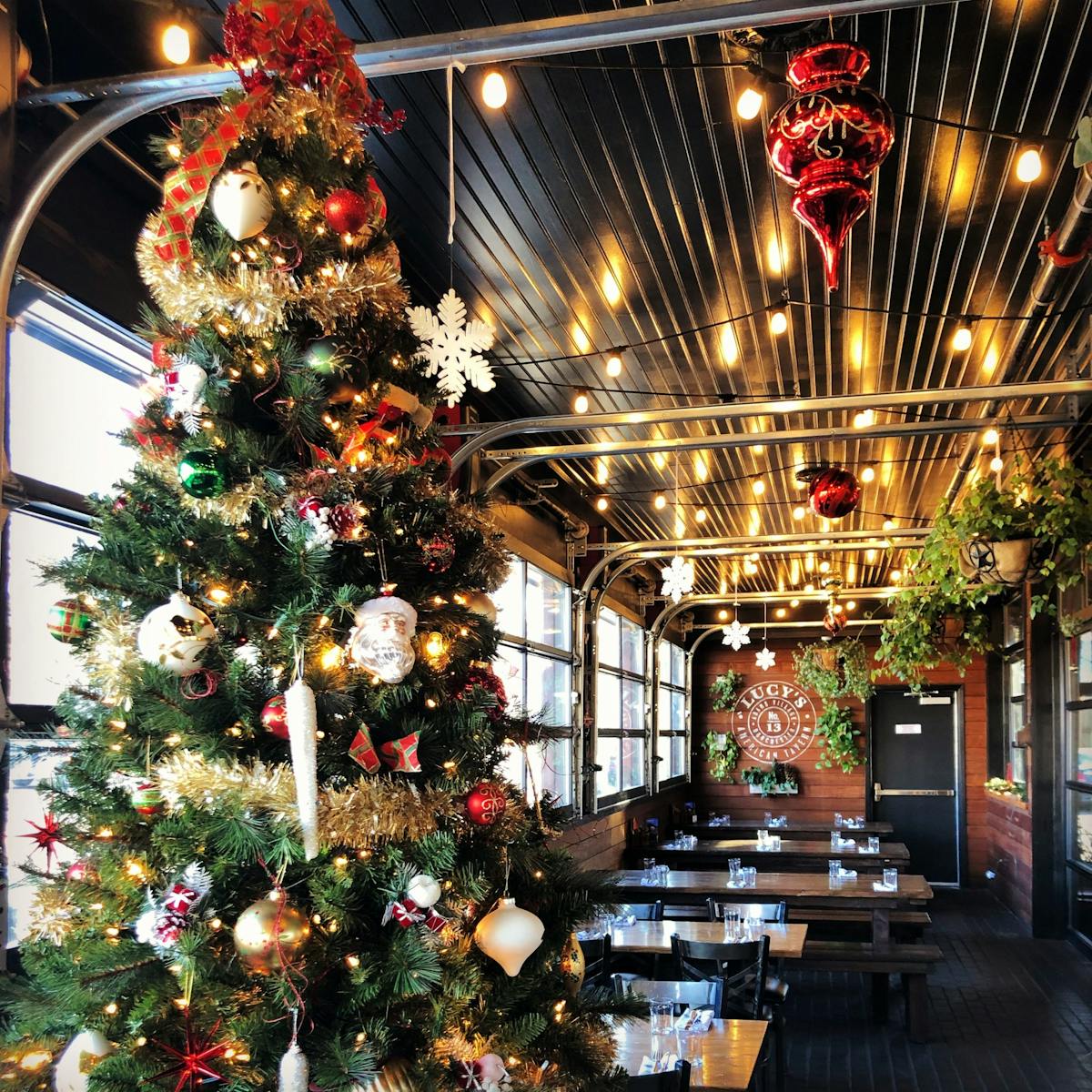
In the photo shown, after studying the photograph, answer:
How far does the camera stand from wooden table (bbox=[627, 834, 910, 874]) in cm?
1009

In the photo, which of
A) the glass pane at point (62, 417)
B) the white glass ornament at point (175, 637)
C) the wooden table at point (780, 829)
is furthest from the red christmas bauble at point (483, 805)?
the wooden table at point (780, 829)

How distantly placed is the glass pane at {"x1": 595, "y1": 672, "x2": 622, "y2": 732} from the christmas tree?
7.56 meters

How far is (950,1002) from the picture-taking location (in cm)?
794

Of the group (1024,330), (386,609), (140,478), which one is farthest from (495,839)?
(1024,330)

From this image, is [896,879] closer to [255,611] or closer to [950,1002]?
[950,1002]

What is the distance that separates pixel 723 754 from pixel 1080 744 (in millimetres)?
7229

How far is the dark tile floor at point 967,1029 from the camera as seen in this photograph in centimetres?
614

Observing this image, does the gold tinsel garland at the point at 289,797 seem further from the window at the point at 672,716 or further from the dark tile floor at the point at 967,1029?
the window at the point at 672,716

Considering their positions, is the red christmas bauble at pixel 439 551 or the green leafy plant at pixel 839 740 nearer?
the red christmas bauble at pixel 439 551

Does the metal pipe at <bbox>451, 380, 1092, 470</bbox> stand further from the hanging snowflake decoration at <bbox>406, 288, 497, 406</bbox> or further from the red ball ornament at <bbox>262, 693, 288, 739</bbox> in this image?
the red ball ornament at <bbox>262, 693, 288, 739</bbox>

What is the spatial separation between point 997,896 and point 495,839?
13.0 meters

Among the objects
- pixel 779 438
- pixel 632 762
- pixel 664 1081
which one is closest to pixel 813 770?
pixel 632 762

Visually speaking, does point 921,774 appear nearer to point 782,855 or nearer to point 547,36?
point 782,855

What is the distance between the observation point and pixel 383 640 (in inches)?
77.1
